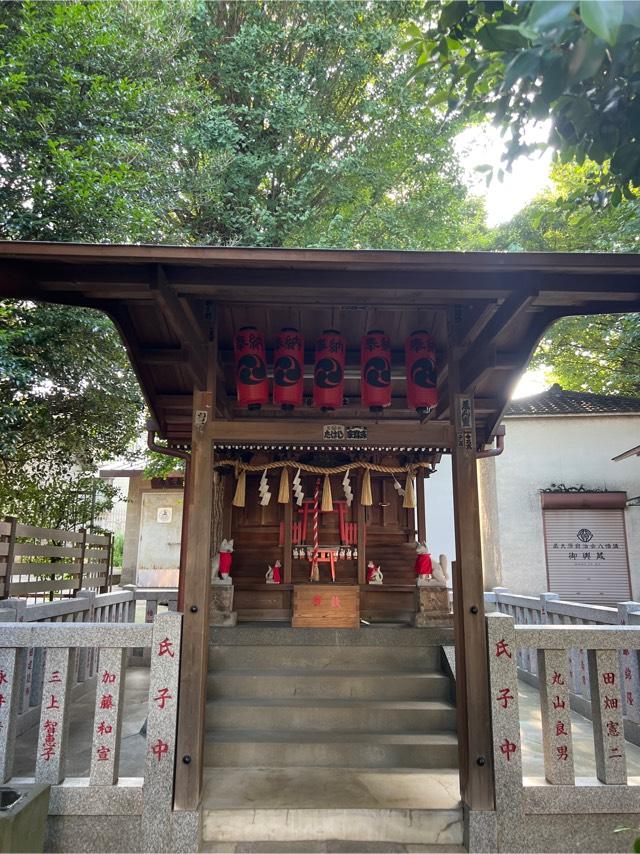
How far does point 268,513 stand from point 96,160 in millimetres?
5683

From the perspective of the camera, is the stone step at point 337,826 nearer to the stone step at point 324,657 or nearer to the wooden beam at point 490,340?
the stone step at point 324,657

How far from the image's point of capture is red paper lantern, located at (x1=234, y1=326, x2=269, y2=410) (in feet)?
14.8

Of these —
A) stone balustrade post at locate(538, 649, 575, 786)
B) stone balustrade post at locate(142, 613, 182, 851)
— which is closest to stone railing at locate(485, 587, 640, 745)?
stone balustrade post at locate(538, 649, 575, 786)

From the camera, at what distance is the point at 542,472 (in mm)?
14180

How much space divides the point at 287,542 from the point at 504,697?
408 centimetres

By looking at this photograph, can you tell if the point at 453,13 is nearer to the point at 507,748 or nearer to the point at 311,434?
the point at 311,434

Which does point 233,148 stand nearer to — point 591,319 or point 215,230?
point 215,230

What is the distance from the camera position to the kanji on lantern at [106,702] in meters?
3.60

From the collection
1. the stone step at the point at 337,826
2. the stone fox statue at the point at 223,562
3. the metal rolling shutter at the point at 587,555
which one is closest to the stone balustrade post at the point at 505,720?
the stone step at the point at 337,826

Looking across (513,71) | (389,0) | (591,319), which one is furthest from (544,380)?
(513,71)

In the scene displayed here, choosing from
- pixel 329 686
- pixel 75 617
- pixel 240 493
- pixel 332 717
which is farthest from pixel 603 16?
pixel 75 617

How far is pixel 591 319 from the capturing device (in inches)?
596

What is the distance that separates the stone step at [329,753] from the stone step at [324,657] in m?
0.98

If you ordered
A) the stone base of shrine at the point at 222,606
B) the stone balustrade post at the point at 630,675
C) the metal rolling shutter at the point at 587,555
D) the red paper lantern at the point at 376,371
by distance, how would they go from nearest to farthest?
1. the red paper lantern at the point at 376,371
2. the stone balustrade post at the point at 630,675
3. the stone base of shrine at the point at 222,606
4. the metal rolling shutter at the point at 587,555
